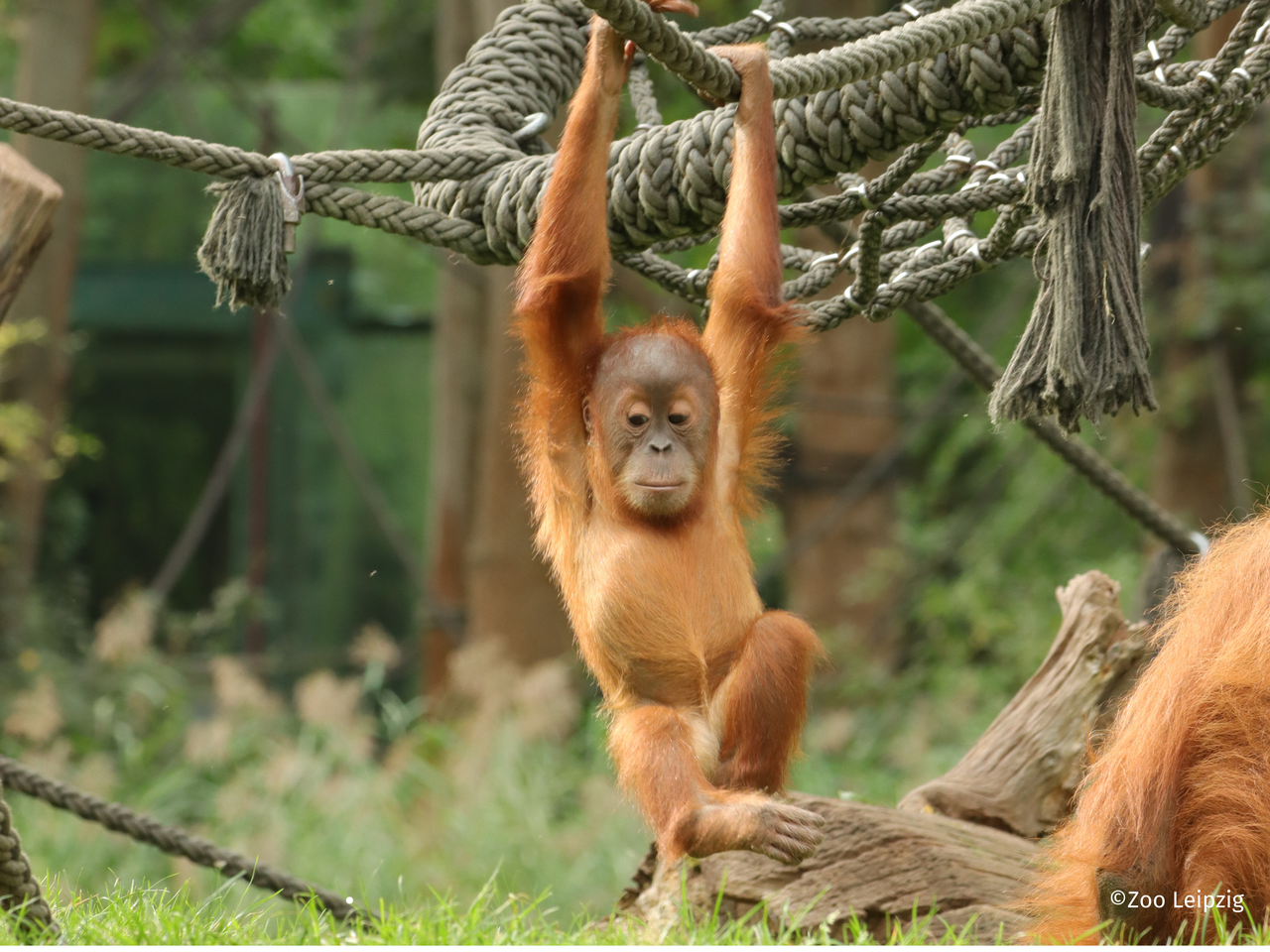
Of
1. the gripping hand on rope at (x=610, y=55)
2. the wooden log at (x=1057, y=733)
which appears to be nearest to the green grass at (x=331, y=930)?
the wooden log at (x=1057, y=733)

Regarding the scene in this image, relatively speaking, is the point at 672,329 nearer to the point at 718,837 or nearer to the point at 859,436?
the point at 718,837

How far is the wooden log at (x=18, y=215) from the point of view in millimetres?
3076

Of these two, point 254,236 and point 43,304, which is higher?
point 43,304

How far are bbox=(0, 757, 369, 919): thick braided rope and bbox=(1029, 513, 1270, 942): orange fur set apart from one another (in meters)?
1.76

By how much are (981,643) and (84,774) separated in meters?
5.02

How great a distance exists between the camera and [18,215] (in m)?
3.09

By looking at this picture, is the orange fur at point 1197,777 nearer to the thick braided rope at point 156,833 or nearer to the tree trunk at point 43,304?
the thick braided rope at point 156,833

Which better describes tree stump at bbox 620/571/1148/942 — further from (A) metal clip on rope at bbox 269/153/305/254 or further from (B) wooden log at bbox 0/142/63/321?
(B) wooden log at bbox 0/142/63/321

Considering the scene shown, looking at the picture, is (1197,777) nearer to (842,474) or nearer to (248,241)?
(248,241)

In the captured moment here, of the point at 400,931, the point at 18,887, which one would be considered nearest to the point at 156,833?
the point at 18,887

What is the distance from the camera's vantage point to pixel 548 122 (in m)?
3.63

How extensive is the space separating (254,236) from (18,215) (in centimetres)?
70

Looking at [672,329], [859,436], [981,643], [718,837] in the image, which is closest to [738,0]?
[859,436]

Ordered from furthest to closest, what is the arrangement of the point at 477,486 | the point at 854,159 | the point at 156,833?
the point at 477,486 < the point at 156,833 < the point at 854,159
